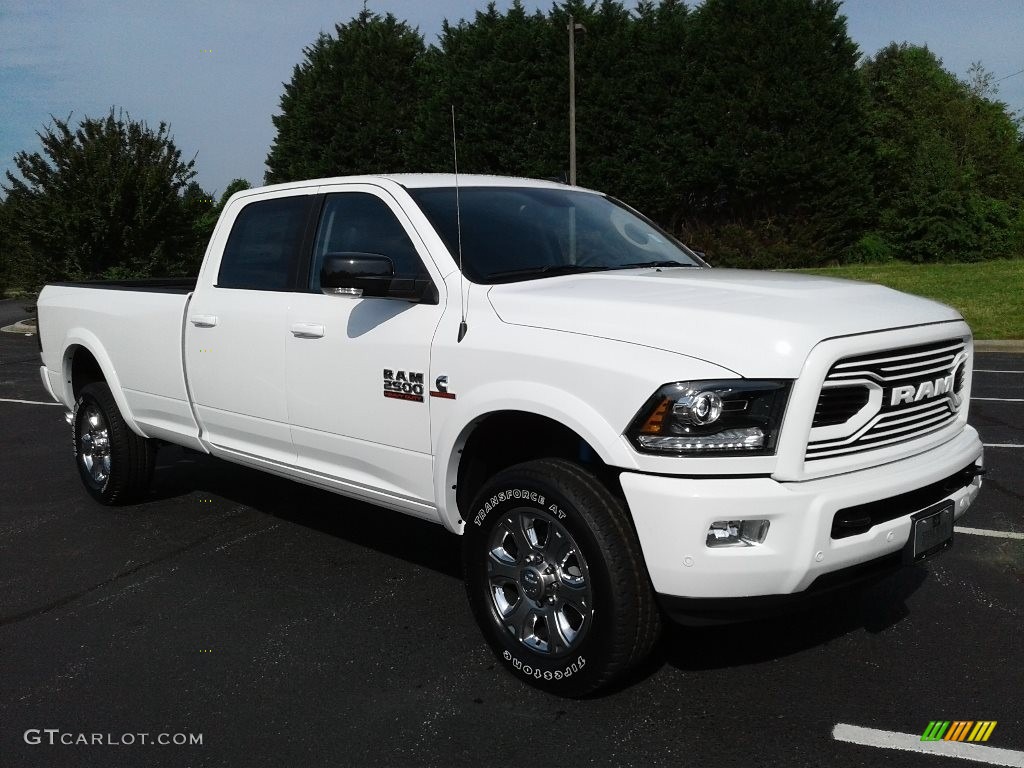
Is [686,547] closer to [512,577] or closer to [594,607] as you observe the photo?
[594,607]

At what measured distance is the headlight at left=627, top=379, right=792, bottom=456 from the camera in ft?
10.1

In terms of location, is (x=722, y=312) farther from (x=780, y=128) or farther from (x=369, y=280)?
(x=780, y=128)

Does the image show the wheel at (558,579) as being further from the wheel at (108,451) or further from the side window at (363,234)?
the wheel at (108,451)

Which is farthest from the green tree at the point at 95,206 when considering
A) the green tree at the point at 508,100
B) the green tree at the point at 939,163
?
the green tree at the point at 939,163

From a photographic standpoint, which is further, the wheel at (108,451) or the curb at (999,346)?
the curb at (999,346)

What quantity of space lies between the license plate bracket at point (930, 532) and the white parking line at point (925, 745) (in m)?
0.58

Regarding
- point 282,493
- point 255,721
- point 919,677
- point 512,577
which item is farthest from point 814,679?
point 282,493

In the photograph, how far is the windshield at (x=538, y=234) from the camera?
165 inches

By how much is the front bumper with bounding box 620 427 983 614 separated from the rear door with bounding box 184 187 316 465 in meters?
2.20

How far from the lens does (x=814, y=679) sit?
369 cm

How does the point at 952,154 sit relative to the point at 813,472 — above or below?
above

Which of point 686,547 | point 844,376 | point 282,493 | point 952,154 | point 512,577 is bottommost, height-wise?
point 282,493

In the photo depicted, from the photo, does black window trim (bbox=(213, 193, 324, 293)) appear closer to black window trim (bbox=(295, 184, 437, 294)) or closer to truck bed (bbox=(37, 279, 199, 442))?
black window trim (bbox=(295, 184, 437, 294))

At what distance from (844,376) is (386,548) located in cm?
299
